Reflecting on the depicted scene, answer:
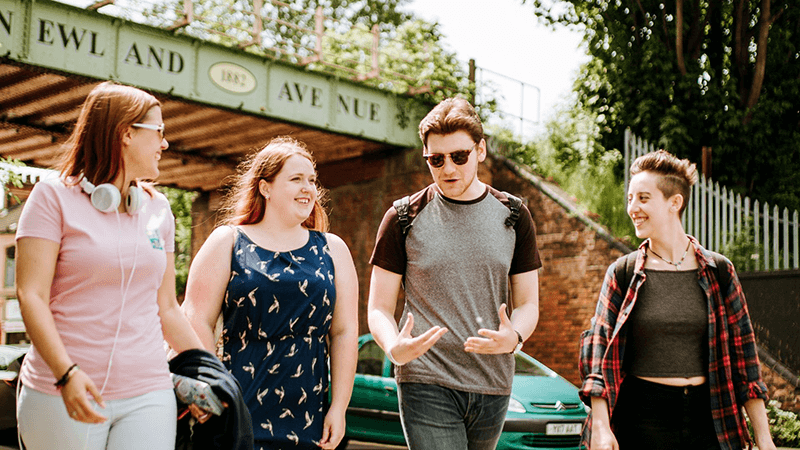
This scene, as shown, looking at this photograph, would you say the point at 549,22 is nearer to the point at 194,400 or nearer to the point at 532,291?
the point at 532,291

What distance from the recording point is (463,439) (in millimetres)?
3658

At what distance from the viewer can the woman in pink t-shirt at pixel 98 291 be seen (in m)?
2.64

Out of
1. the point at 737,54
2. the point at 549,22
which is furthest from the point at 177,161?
the point at 737,54

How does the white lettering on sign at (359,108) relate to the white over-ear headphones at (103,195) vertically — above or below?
above

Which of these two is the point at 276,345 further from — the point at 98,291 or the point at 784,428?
the point at 784,428

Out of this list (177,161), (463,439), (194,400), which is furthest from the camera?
(177,161)

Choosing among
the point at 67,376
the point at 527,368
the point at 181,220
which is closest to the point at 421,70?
the point at 527,368

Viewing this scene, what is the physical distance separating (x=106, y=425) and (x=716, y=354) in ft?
8.50

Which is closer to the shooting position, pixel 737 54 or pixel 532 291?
pixel 532 291

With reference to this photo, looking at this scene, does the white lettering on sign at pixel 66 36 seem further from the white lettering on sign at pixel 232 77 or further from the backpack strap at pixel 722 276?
the backpack strap at pixel 722 276

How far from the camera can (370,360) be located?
1038 centimetres

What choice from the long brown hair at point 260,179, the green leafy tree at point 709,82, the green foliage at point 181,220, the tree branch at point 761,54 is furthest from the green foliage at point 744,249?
the green foliage at point 181,220

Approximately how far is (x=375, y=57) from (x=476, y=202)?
550 inches

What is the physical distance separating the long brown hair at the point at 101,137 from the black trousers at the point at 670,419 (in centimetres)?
243
